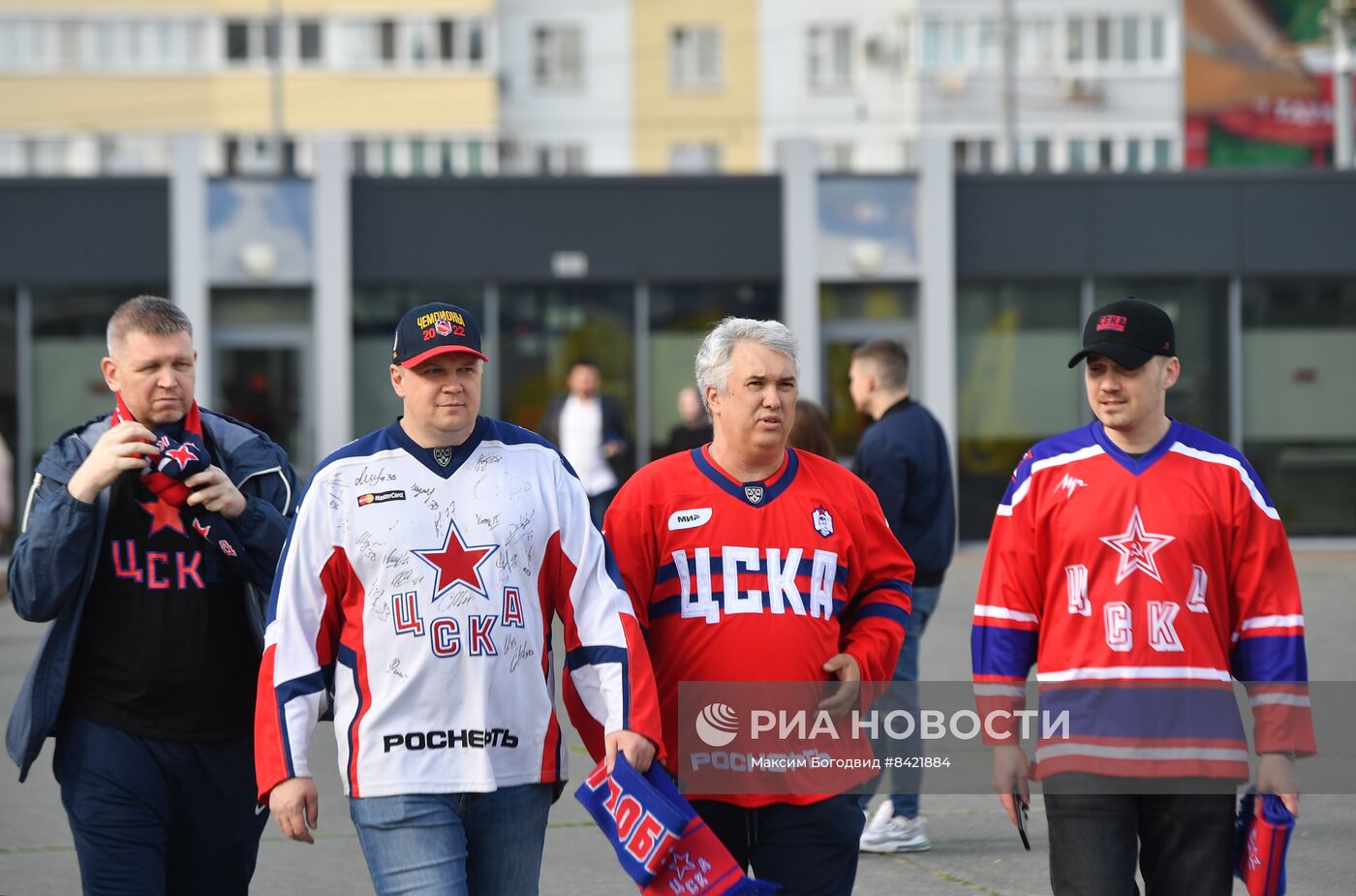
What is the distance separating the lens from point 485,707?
13.2ft

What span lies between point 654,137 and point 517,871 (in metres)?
47.7

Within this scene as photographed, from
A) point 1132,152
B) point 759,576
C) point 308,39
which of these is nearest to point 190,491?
point 759,576

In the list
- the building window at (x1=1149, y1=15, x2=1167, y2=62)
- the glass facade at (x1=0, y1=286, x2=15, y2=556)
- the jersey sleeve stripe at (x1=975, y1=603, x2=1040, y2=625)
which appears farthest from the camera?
the building window at (x1=1149, y1=15, x2=1167, y2=62)

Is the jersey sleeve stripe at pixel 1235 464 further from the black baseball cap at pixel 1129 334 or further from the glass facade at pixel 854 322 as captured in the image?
the glass facade at pixel 854 322

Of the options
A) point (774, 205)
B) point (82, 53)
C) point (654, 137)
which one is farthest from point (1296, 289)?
point (82, 53)

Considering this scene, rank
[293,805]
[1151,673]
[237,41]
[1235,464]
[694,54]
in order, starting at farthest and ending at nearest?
[694,54], [237,41], [1235,464], [1151,673], [293,805]

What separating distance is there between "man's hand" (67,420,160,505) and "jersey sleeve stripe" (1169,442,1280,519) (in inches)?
93.4

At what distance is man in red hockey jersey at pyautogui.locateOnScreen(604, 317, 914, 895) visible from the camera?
4312 mm

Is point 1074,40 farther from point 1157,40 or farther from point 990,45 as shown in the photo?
point 990,45

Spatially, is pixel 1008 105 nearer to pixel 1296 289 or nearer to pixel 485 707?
pixel 1296 289

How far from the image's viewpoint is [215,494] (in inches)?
173

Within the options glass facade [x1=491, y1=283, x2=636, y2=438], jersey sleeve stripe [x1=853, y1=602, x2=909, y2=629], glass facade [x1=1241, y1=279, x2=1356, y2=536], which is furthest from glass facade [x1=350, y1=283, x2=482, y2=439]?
jersey sleeve stripe [x1=853, y1=602, x2=909, y2=629]

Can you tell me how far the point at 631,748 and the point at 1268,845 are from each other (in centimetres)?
143

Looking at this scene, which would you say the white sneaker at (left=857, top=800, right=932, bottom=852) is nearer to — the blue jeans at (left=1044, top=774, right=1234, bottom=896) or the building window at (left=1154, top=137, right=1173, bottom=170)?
the blue jeans at (left=1044, top=774, right=1234, bottom=896)
